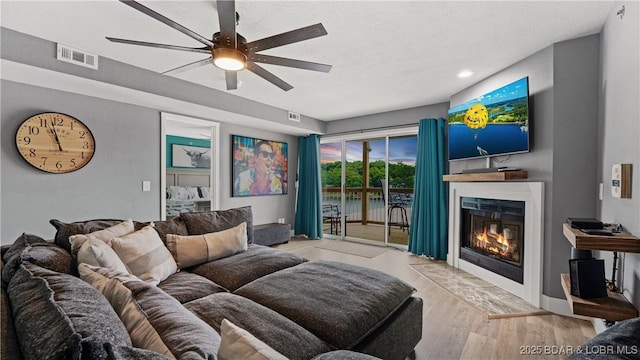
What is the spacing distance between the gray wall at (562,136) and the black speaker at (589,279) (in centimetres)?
87

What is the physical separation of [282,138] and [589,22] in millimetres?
4640

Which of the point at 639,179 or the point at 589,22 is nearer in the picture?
the point at 639,179

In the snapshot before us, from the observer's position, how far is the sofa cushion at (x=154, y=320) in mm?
847

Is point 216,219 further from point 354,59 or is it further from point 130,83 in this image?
point 354,59

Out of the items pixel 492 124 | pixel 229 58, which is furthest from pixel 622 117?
pixel 229 58

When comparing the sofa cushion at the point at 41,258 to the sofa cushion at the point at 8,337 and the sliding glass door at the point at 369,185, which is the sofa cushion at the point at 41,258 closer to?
the sofa cushion at the point at 8,337

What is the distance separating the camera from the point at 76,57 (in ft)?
8.60

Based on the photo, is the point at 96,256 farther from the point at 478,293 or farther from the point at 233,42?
the point at 478,293

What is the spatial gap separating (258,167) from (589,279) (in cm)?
463

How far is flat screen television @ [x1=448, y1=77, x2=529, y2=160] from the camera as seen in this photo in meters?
2.80

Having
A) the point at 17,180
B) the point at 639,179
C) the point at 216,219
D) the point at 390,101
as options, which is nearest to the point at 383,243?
the point at 390,101

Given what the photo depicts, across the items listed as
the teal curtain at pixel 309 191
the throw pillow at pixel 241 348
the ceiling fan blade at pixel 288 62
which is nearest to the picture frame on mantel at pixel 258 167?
the teal curtain at pixel 309 191

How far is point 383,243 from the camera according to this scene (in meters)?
5.26

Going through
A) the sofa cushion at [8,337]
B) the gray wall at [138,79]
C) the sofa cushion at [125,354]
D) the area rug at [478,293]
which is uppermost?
the gray wall at [138,79]
